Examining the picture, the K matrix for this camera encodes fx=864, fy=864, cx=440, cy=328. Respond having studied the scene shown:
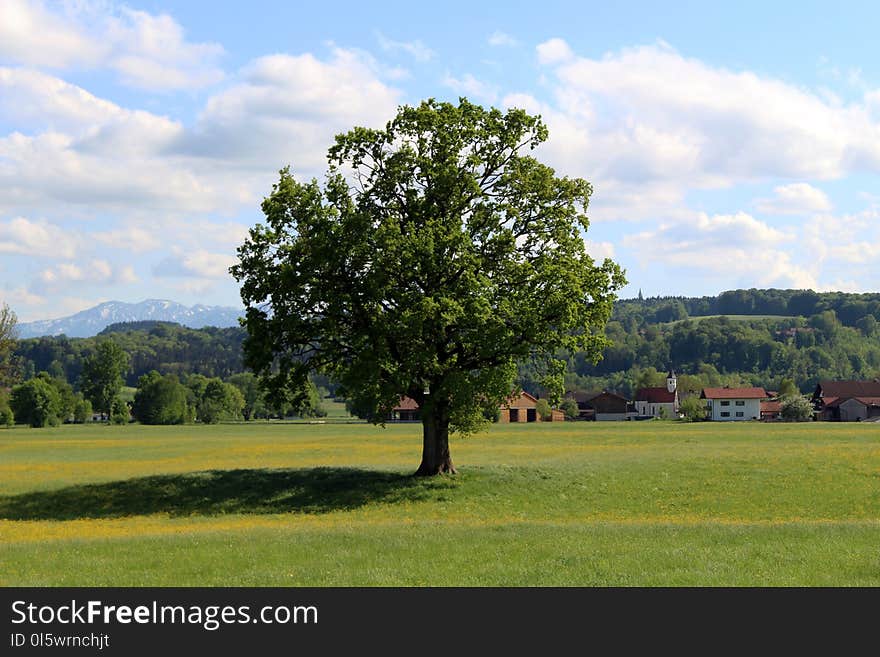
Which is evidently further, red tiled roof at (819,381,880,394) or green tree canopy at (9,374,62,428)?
red tiled roof at (819,381,880,394)

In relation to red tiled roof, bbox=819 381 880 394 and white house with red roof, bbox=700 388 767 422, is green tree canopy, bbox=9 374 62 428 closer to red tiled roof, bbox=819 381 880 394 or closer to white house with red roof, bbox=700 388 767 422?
white house with red roof, bbox=700 388 767 422

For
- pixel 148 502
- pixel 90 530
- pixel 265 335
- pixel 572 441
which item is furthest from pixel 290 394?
pixel 572 441

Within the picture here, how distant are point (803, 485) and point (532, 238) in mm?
17379

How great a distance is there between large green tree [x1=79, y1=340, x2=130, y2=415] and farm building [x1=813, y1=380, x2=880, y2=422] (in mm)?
143364

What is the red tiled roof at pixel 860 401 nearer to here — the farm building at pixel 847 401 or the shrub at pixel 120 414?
the farm building at pixel 847 401

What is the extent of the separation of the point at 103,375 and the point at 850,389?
15840cm

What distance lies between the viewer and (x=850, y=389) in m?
184

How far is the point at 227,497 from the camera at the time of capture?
40062mm

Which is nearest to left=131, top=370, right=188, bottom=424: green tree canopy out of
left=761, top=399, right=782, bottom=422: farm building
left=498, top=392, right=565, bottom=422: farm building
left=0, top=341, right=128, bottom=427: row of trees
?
left=0, top=341, right=128, bottom=427: row of trees

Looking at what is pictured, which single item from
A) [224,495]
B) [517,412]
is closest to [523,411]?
[517,412]

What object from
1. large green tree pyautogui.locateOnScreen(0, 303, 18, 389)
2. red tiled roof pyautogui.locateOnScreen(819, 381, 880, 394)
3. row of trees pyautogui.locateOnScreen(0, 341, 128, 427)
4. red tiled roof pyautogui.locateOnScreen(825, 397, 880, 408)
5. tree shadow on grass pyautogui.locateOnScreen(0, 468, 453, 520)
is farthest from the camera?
red tiled roof pyautogui.locateOnScreen(819, 381, 880, 394)

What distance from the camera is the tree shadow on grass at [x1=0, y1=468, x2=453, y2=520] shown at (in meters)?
38.1

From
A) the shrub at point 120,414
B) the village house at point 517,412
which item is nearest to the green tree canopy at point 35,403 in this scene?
the shrub at point 120,414
